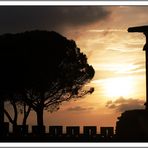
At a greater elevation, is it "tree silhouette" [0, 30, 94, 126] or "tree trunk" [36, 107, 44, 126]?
"tree silhouette" [0, 30, 94, 126]

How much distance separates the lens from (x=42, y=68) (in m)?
38.4

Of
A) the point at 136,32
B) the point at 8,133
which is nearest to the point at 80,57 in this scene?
the point at 8,133

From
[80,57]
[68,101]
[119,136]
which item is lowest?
[119,136]

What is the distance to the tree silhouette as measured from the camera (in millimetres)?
37625

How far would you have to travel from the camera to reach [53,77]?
38.6 m

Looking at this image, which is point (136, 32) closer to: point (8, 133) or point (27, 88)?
point (8, 133)

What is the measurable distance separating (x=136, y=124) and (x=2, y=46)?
16570 mm

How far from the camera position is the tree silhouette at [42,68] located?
37625mm

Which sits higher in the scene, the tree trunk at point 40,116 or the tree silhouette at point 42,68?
the tree silhouette at point 42,68

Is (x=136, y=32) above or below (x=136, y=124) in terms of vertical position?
above

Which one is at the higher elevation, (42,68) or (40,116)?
(42,68)
